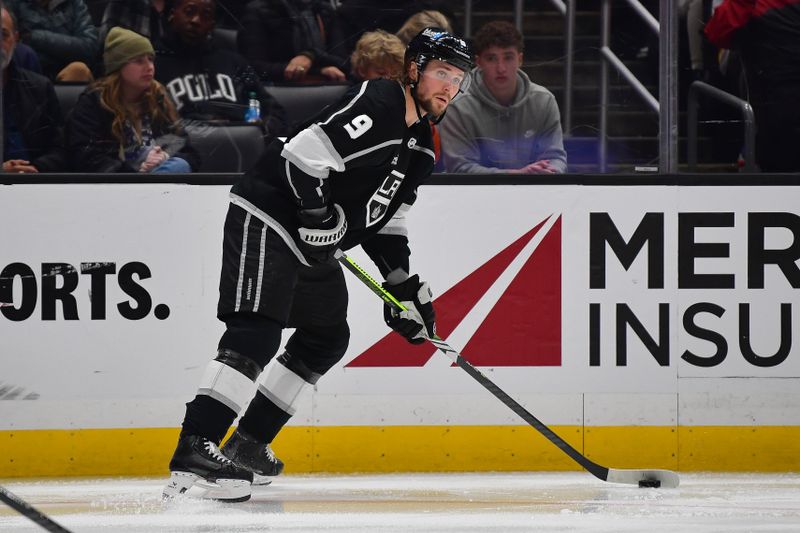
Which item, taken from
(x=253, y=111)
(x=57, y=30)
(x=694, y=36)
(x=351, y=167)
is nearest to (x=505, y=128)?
(x=694, y=36)

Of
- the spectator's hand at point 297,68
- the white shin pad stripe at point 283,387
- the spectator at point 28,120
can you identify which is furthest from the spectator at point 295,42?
the white shin pad stripe at point 283,387

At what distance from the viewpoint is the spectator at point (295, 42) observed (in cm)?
390

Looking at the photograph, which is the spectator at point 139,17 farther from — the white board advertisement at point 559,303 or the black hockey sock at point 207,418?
the black hockey sock at point 207,418

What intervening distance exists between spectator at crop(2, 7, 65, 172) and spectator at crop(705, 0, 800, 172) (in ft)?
6.94

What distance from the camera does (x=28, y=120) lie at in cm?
387

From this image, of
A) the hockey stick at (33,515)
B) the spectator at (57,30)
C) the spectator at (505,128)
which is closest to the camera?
the hockey stick at (33,515)

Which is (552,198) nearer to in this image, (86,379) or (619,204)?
(619,204)

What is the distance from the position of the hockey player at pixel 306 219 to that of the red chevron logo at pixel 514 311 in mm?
655

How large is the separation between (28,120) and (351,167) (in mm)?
1345

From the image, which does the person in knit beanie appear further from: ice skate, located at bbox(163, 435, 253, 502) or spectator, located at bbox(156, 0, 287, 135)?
ice skate, located at bbox(163, 435, 253, 502)

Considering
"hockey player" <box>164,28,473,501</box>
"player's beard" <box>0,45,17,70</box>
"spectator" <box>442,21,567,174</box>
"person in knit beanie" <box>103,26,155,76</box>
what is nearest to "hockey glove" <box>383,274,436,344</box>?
"hockey player" <box>164,28,473,501</box>

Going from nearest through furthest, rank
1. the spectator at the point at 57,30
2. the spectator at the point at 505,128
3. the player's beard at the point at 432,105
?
the player's beard at the point at 432,105 → the spectator at the point at 57,30 → the spectator at the point at 505,128

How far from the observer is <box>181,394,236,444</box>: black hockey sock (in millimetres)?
3016

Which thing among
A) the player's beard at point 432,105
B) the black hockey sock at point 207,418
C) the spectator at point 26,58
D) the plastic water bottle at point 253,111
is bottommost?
the black hockey sock at point 207,418
